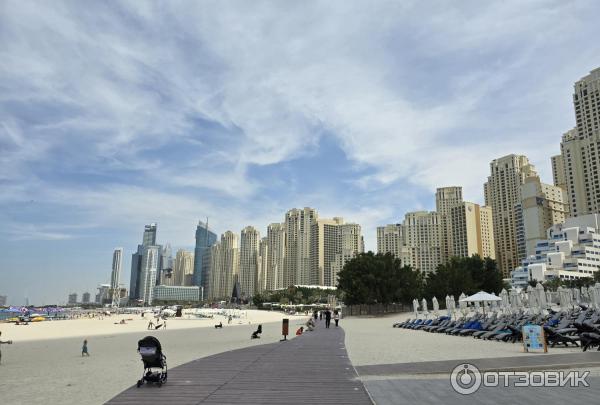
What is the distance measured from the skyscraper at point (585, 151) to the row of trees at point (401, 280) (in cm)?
7549

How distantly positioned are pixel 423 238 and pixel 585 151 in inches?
2272

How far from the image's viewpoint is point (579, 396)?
7.26 metres

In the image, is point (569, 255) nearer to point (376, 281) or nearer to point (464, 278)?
point (464, 278)

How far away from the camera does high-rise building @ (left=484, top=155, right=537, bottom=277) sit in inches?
6412

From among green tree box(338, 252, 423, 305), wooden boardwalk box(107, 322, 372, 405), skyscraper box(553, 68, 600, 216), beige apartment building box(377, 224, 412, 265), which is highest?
skyscraper box(553, 68, 600, 216)

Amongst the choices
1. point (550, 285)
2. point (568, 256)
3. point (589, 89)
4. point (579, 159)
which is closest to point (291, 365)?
point (550, 285)

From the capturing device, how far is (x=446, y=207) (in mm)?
164125

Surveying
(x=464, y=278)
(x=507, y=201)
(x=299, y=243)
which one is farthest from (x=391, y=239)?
(x=464, y=278)

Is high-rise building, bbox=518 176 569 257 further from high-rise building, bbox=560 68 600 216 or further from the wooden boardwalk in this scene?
the wooden boardwalk

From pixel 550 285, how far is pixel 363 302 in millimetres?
52147

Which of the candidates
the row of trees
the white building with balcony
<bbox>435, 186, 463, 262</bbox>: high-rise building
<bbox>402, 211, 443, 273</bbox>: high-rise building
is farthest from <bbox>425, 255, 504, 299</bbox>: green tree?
<bbox>435, 186, 463, 262</bbox>: high-rise building

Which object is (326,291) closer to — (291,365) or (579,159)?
(579,159)
